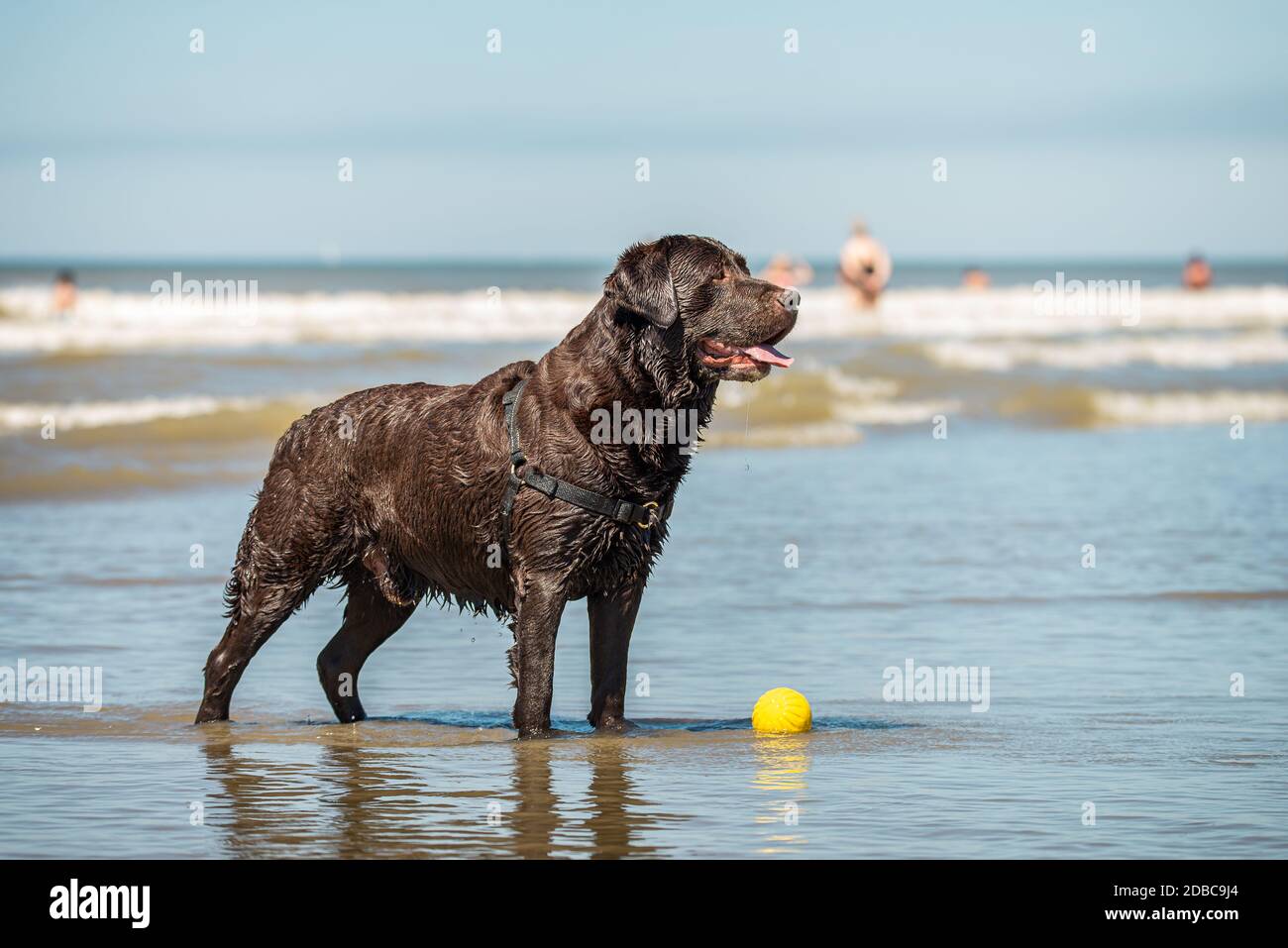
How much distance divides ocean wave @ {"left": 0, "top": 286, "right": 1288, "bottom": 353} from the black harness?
19.9 m

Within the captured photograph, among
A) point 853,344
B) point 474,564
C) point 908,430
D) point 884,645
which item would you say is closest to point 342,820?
point 474,564

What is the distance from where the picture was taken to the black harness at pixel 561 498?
679cm

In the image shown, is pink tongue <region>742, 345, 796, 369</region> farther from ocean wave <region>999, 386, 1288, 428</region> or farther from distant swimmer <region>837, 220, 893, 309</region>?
distant swimmer <region>837, 220, 893, 309</region>

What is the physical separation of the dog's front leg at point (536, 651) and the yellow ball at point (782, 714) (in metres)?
0.91

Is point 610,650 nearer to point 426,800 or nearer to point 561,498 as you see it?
point 561,498

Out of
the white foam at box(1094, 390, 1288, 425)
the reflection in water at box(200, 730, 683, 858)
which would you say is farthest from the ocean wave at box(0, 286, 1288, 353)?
the reflection in water at box(200, 730, 683, 858)

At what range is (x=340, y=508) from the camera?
291 inches

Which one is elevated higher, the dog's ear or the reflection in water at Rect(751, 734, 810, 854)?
the dog's ear

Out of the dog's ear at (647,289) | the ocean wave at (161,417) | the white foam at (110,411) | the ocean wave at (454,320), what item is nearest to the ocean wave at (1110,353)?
the ocean wave at (454,320)

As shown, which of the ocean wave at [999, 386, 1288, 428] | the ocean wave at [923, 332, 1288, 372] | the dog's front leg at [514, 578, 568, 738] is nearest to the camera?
the dog's front leg at [514, 578, 568, 738]

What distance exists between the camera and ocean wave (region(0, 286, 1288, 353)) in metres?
29.5
